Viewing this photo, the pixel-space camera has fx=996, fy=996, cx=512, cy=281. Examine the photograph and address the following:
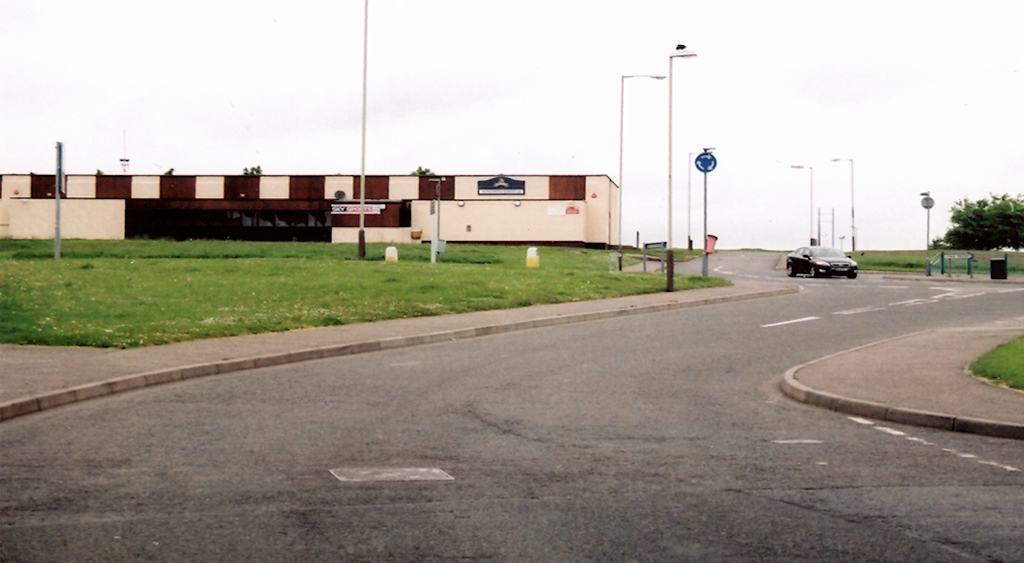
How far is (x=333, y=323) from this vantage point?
742 inches

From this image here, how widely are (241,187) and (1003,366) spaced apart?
6679 cm

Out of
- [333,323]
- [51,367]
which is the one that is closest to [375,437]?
[51,367]

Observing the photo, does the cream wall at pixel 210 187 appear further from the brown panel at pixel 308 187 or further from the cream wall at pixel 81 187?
the cream wall at pixel 81 187

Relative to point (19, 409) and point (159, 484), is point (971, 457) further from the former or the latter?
point (19, 409)

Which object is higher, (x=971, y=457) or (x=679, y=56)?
(x=679, y=56)

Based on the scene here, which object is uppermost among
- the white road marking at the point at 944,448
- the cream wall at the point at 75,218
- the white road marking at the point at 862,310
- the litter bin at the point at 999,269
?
the cream wall at the point at 75,218

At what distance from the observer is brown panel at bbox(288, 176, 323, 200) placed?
7300cm

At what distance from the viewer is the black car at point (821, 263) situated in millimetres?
42438

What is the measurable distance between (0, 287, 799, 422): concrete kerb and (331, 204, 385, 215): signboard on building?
45341 mm

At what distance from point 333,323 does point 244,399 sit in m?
8.21

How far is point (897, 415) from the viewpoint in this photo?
380 inches

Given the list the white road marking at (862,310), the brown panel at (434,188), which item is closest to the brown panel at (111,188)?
the brown panel at (434,188)

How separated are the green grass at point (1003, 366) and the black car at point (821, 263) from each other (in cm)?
2931

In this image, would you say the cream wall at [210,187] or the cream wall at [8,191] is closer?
the cream wall at [210,187]
